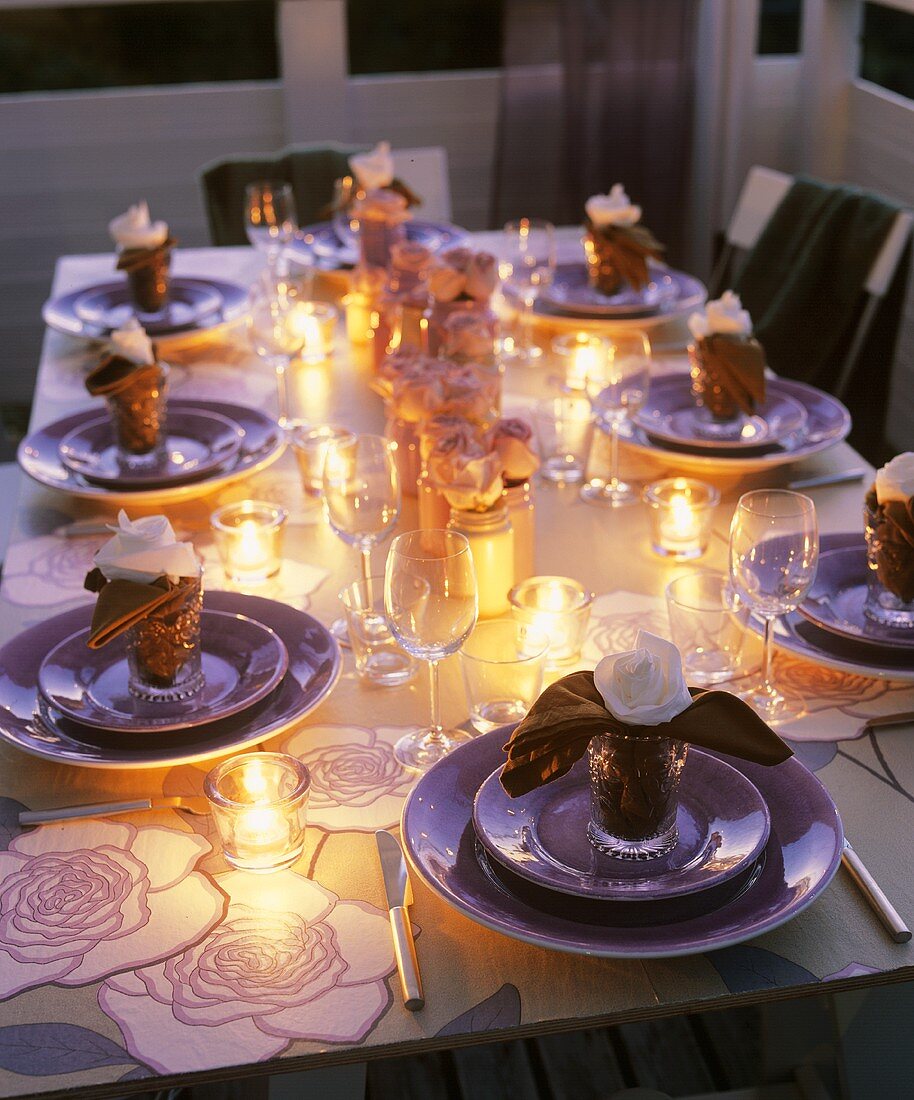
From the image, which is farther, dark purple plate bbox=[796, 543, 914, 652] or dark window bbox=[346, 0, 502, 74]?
dark window bbox=[346, 0, 502, 74]

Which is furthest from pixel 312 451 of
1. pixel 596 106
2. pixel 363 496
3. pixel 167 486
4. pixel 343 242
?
pixel 596 106

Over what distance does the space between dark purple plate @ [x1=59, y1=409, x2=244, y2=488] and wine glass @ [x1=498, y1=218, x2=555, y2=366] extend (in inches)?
23.5

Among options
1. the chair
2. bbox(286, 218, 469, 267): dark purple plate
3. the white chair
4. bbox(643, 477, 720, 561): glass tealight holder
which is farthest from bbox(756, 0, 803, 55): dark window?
bbox(643, 477, 720, 561): glass tealight holder

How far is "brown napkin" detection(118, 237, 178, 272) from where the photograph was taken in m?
2.34

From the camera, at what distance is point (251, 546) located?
161cm

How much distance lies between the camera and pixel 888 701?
1349mm

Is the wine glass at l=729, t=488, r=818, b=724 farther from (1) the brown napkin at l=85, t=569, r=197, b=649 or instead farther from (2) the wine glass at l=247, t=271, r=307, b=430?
(2) the wine glass at l=247, t=271, r=307, b=430

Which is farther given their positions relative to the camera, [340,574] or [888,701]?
[340,574]

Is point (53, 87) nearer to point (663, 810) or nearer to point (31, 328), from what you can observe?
point (31, 328)

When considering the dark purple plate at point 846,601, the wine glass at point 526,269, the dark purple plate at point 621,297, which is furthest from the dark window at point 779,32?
the dark purple plate at point 846,601

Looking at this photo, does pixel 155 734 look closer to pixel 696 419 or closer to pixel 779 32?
pixel 696 419

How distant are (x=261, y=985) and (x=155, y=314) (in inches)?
66.9

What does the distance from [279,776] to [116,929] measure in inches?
7.5

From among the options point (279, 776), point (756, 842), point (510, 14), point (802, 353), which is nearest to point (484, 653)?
point (279, 776)
